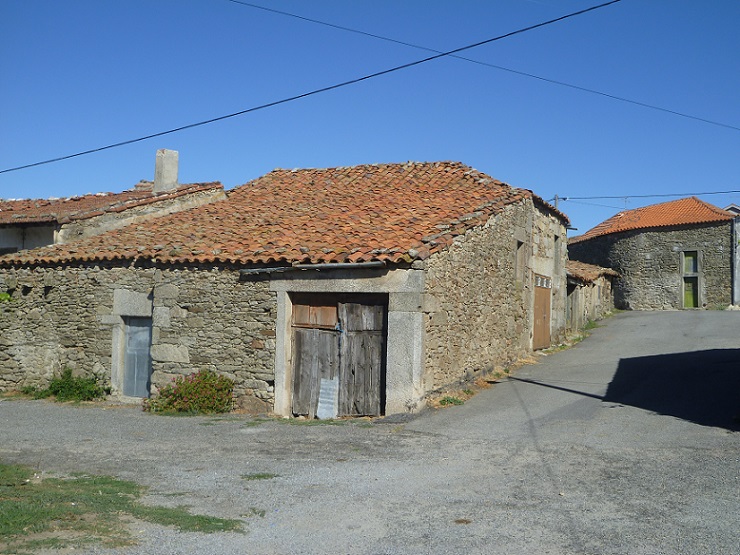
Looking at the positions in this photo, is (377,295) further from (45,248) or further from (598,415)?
(45,248)

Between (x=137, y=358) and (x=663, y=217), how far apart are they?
87.2 ft

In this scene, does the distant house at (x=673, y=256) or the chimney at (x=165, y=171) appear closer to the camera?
the chimney at (x=165, y=171)

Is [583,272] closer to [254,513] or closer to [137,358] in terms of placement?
[137,358]

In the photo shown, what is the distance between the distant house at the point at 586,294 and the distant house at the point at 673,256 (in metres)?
1.33

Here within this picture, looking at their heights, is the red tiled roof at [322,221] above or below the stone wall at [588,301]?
above

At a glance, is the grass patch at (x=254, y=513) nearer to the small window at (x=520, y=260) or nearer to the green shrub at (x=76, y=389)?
the green shrub at (x=76, y=389)

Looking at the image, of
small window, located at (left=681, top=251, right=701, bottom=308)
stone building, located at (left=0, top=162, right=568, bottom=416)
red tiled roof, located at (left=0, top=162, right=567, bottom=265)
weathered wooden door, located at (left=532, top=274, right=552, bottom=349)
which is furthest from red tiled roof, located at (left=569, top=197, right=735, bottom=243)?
stone building, located at (left=0, top=162, right=568, bottom=416)

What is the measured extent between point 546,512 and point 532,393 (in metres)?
6.60

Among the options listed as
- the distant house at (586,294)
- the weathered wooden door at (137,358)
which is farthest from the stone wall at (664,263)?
the weathered wooden door at (137,358)

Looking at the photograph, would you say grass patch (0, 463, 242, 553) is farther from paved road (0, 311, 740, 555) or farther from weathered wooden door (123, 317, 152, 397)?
Answer: weathered wooden door (123, 317, 152, 397)

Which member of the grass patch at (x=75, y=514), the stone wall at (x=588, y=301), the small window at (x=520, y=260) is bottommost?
the grass patch at (x=75, y=514)

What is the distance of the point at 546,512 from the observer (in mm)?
5883

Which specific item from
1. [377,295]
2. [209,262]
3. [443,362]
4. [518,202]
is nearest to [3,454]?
[209,262]

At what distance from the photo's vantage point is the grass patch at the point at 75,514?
16.3ft
